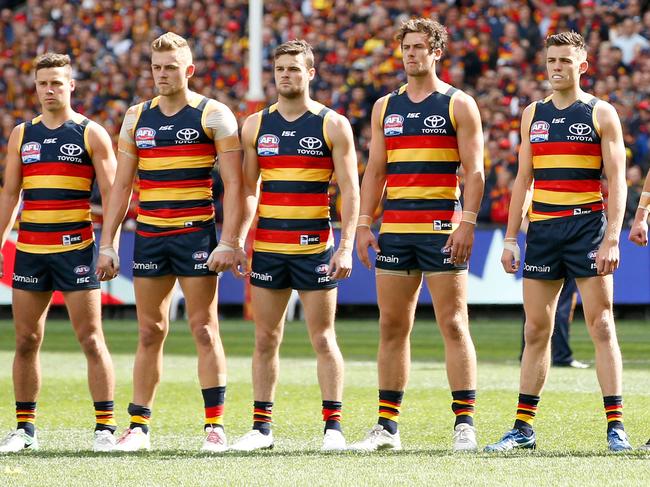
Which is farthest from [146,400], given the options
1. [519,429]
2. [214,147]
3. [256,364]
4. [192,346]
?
[192,346]

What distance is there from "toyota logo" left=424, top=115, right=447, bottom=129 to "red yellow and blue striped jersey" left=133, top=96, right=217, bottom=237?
4.25 ft

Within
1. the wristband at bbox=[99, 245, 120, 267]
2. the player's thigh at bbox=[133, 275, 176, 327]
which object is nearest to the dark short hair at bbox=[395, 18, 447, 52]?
the player's thigh at bbox=[133, 275, 176, 327]

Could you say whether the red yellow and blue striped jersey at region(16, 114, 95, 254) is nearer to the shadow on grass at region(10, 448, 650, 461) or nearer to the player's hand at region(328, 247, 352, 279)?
the shadow on grass at region(10, 448, 650, 461)

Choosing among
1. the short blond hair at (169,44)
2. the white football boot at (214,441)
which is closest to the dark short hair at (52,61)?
the short blond hair at (169,44)

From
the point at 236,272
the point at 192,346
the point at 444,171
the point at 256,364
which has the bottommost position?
the point at 192,346

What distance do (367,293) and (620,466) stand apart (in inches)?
540

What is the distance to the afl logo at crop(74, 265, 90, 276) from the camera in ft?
26.7

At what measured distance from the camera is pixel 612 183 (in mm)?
7566

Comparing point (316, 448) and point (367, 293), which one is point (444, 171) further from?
point (367, 293)

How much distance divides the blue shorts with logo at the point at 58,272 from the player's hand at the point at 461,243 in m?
2.17

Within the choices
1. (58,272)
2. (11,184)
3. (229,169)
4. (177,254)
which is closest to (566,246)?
(229,169)

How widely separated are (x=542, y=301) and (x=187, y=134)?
91.0 inches

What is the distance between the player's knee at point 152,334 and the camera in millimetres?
7965

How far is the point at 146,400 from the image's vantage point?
8.02 m
